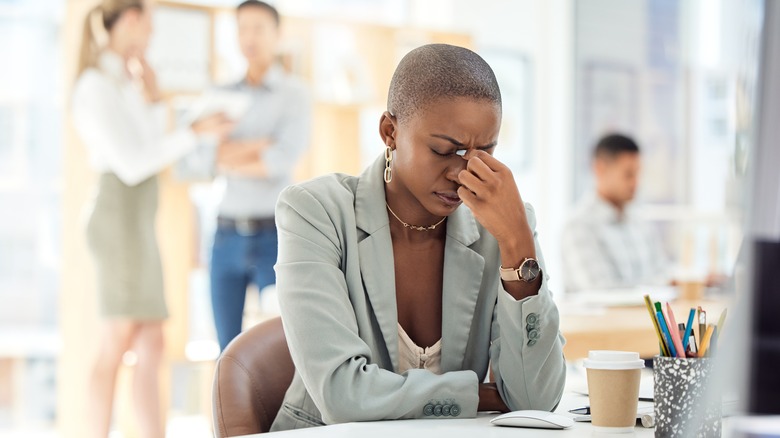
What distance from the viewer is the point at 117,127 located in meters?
3.98

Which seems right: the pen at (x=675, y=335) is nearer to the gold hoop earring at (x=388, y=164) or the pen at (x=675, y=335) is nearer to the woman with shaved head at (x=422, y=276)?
the woman with shaved head at (x=422, y=276)

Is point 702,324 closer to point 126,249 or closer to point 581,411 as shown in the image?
point 581,411

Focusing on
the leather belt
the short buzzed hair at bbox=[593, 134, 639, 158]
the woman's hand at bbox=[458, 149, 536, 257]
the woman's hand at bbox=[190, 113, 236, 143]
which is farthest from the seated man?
the woman's hand at bbox=[458, 149, 536, 257]

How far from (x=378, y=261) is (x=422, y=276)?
4.2 inches

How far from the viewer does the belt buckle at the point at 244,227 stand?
3951 mm

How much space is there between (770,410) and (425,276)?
3.40ft

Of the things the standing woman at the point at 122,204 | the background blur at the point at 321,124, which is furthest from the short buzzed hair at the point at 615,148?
the standing woman at the point at 122,204

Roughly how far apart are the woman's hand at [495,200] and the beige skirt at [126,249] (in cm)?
273

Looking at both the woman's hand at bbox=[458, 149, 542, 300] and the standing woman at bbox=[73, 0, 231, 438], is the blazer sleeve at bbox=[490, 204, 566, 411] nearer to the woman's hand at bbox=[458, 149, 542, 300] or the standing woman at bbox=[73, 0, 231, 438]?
the woman's hand at bbox=[458, 149, 542, 300]

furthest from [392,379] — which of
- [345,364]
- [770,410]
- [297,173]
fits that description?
[297,173]

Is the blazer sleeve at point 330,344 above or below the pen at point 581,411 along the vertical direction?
above

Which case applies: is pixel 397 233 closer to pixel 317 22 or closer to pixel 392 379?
pixel 392 379

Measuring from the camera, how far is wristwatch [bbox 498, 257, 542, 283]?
150 centimetres

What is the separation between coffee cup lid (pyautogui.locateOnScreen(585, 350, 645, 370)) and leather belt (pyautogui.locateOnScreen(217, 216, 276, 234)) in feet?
9.07
